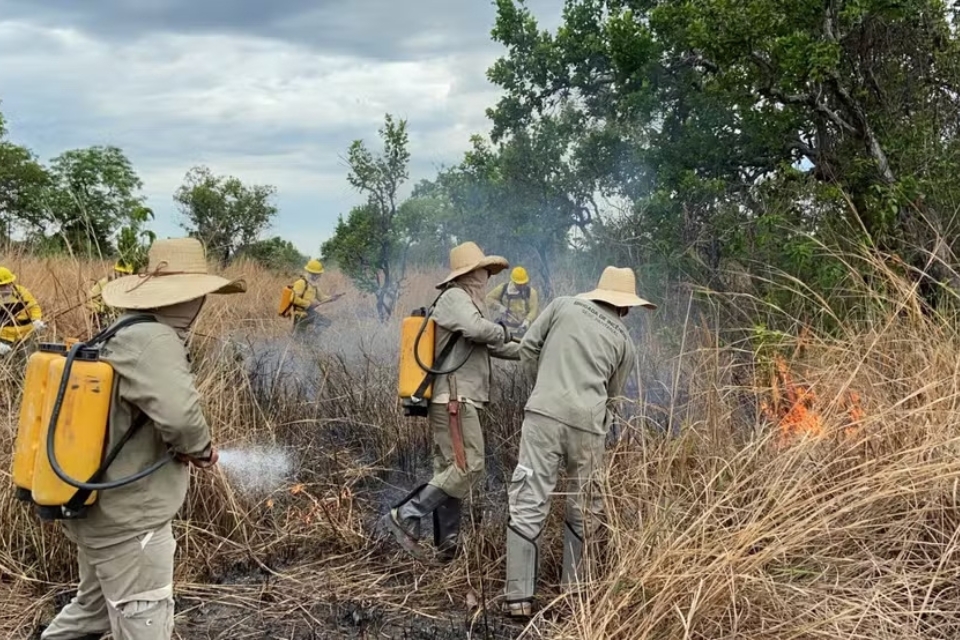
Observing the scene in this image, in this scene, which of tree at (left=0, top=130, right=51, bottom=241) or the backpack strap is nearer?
the backpack strap

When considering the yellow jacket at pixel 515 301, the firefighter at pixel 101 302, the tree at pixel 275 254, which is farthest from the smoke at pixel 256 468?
the tree at pixel 275 254

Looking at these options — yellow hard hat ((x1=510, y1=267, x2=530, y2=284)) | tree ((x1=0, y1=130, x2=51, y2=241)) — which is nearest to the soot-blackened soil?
yellow hard hat ((x1=510, y1=267, x2=530, y2=284))

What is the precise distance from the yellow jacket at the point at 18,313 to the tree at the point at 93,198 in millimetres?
607

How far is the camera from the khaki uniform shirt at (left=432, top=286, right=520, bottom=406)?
4.83 m

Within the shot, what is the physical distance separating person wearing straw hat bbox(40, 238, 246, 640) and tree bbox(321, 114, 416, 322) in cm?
744

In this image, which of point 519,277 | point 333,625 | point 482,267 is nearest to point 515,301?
point 519,277

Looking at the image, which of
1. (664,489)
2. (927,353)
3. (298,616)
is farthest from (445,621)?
(927,353)

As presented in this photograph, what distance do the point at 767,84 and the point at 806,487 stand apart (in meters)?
4.43

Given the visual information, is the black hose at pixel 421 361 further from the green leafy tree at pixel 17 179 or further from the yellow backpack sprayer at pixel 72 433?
the green leafy tree at pixel 17 179

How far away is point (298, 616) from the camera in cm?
410

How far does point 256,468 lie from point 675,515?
323cm

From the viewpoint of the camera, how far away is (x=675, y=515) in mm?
3389

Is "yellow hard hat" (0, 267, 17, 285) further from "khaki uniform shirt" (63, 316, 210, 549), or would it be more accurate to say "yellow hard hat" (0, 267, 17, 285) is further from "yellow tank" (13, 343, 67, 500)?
"khaki uniform shirt" (63, 316, 210, 549)

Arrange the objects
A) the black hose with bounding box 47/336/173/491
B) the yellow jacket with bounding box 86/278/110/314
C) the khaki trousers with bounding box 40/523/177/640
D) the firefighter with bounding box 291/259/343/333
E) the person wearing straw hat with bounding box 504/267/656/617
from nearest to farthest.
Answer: the black hose with bounding box 47/336/173/491 → the khaki trousers with bounding box 40/523/177/640 → the person wearing straw hat with bounding box 504/267/656/617 → the yellow jacket with bounding box 86/278/110/314 → the firefighter with bounding box 291/259/343/333
